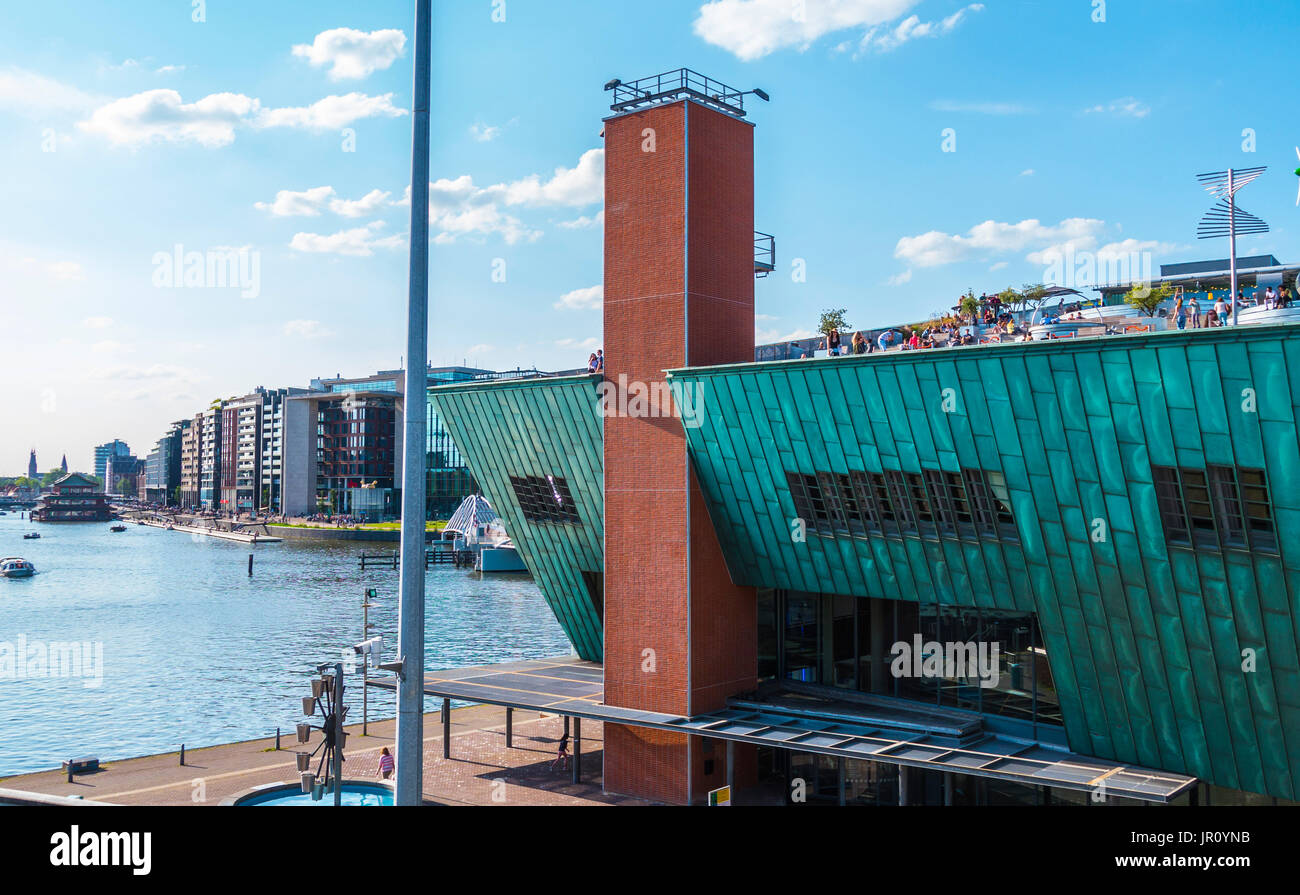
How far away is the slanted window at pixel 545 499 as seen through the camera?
36428 millimetres

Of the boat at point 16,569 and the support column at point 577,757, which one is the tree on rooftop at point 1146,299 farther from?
the boat at point 16,569

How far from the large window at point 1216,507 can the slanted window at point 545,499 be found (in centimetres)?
2017

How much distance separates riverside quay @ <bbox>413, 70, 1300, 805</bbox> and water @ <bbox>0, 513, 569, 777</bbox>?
71.0ft

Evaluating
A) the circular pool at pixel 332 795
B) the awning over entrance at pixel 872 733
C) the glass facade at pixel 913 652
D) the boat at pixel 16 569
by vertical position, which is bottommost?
the boat at pixel 16 569

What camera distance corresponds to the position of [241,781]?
35312 mm

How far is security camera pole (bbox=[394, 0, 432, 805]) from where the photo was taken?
10.5m

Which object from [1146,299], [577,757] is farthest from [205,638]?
[1146,299]

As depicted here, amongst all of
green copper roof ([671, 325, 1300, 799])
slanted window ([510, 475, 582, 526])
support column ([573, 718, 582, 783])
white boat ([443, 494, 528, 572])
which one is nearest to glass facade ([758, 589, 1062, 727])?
green copper roof ([671, 325, 1300, 799])

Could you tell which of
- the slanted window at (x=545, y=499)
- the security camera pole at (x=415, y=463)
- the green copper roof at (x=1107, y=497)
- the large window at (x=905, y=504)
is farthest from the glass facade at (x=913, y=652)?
the security camera pole at (x=415, y=463)

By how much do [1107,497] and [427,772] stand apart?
2555 centimetres

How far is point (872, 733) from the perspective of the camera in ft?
91.0

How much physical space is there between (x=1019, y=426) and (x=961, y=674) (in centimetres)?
953

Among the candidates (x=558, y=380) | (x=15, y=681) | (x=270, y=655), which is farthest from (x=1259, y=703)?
(x=15, y=681)
